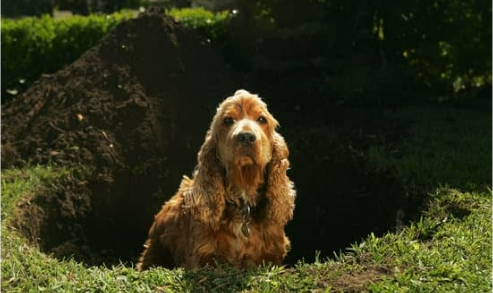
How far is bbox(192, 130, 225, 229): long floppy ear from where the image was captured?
4938mm

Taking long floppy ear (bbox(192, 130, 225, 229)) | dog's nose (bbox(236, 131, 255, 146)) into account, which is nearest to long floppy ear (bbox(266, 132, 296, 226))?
long floppy ear (bbox(192, 130, 225, 229))

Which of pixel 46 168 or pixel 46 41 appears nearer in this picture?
pixel 46 168

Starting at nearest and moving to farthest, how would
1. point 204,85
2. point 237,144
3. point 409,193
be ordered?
point 237,144 → point 409,193 → point 204,85

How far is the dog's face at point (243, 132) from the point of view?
4594 millimetres

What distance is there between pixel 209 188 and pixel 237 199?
0.25 meters

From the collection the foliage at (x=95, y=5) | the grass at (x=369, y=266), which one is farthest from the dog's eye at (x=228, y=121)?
the foliage at (x=95, y=5)

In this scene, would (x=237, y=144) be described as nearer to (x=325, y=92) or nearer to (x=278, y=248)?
(x=278, y=248)

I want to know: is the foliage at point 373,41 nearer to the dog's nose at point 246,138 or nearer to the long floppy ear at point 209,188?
the long floppy ear at point 209,188

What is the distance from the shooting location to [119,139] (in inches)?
294

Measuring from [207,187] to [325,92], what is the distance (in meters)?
4.99

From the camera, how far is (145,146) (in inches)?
291

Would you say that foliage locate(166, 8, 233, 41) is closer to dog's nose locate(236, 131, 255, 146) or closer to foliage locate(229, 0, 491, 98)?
foliage locate(229, 0, 491, 98)

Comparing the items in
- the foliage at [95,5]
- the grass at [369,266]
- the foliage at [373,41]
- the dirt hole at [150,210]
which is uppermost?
the foliage at [373,41]

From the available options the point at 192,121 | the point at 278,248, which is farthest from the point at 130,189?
the point at 278,248
